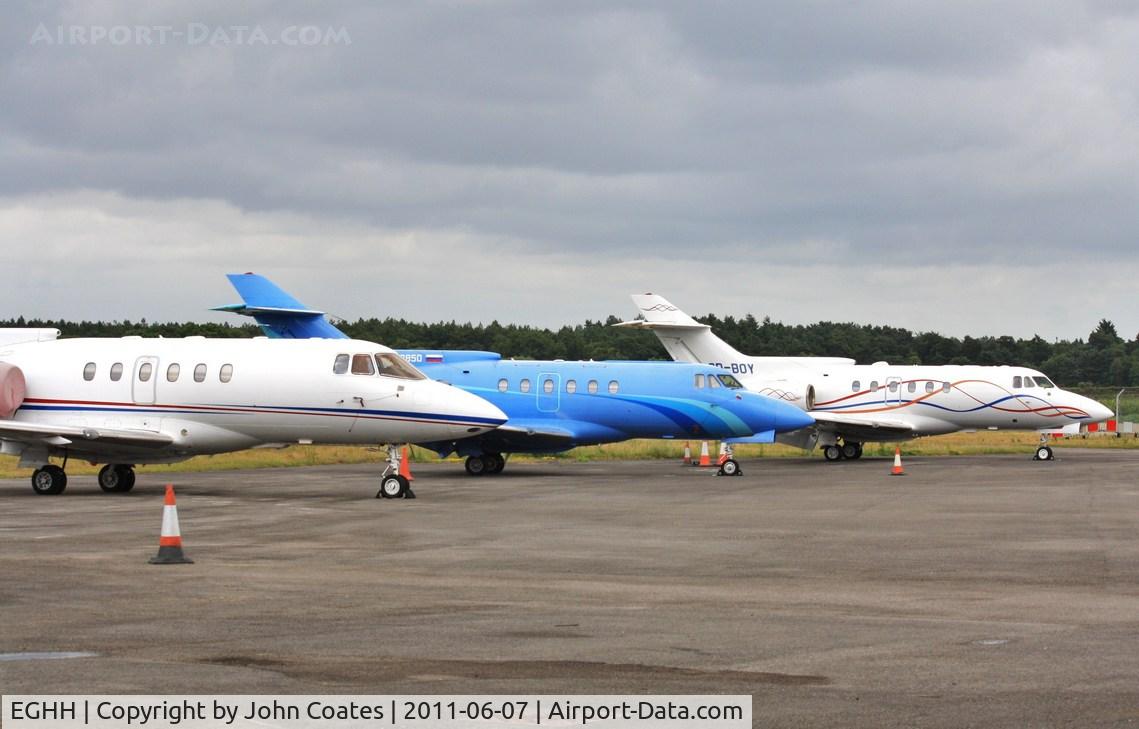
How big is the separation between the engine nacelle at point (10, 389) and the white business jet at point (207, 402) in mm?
20

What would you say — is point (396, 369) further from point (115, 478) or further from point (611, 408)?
point (611, 408)

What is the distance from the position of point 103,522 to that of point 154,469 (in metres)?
16.7

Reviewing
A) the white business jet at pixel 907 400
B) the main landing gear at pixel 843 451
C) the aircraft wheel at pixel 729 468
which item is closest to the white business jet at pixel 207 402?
the aircraft wheel at pixel 729 468

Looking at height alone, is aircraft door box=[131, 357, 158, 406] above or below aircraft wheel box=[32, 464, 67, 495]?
above

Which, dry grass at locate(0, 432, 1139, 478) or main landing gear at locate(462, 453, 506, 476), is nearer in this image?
main landing gear at locate(462, 453, 506, 476)

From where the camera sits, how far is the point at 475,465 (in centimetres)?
3444

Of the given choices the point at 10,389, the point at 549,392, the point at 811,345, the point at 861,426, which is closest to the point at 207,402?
the point at 10,389

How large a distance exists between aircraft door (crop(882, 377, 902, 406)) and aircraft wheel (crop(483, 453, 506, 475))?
14.9 m

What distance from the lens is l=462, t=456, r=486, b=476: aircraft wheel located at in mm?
34406

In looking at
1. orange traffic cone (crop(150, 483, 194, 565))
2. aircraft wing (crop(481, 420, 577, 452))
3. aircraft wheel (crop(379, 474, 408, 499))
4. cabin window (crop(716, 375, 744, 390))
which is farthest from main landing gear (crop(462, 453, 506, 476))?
orange traffic cone (crop(150, 483, 194, 565))

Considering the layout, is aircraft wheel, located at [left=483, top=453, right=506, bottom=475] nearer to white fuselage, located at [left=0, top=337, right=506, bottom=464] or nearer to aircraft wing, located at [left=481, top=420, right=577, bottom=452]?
aircraft wing, located at [left=481, top=420, right=577, bottom=452]

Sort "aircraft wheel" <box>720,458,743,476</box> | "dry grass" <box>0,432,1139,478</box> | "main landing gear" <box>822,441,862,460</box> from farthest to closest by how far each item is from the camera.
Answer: "main landing gear" <box>822,441,862,460</box> < "dry grass" <box>0,432,1139,478</box> < "aircraft wheel" <box>720,458,743,476</box>

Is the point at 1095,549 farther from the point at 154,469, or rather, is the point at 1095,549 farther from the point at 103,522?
the point at 154,469

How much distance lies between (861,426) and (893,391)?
1.77 m
